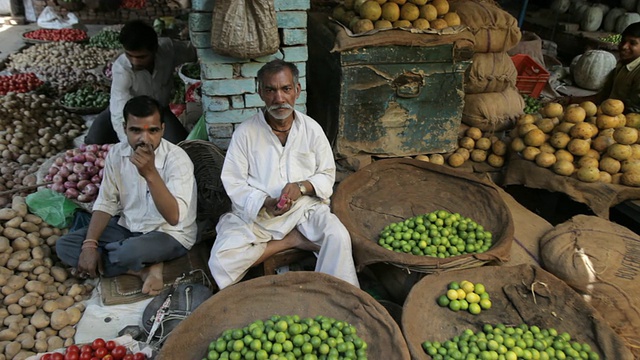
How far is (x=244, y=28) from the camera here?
2.96 meters

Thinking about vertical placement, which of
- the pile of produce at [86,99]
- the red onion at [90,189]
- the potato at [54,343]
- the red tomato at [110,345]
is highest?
the pile of produce at [86,99]

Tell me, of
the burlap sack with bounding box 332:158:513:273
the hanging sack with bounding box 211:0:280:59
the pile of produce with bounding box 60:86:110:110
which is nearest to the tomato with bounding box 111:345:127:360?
the burlap sack with bounding box 332:158:513:273

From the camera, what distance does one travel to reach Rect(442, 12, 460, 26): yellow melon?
154 inches

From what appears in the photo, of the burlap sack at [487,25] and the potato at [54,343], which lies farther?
the burlap sack at [487,25]

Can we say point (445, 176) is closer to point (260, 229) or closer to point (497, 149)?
point (497, 149)

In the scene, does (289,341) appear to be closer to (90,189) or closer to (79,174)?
(90,189)

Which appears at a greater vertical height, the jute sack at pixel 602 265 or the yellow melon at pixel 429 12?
the yellow melon at pixel 429 12

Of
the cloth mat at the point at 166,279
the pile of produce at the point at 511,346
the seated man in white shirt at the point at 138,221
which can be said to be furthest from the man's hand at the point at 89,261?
the pile of produce at the point at 511,346

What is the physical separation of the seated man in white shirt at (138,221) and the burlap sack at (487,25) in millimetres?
3018

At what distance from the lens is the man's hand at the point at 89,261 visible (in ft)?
→ 9.30

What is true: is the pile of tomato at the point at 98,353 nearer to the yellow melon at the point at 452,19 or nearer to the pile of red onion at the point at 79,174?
the pile of red onion at the point at 79,174

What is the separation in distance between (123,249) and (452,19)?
334 centimetres

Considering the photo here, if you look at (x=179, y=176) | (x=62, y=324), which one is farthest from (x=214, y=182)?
(x=62, y=324)

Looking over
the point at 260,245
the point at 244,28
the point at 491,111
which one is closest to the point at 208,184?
the point at 260,245
